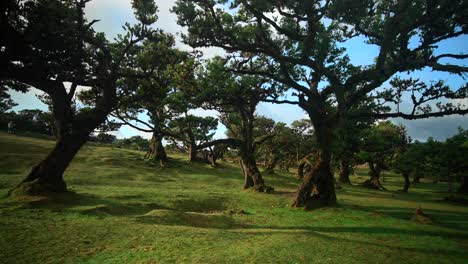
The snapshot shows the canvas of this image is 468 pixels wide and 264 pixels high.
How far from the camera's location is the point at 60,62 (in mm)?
13555

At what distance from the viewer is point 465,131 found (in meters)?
34.4

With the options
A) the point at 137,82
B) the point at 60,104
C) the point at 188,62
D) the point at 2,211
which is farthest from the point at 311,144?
the point at 2,211

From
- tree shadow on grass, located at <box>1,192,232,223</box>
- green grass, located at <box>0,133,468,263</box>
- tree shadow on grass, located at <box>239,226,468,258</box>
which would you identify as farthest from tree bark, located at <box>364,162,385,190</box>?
tree shadow on grass, located at <box>1,192,232,223</box>

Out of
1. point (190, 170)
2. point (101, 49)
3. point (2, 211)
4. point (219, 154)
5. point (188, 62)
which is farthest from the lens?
point (219, 154)

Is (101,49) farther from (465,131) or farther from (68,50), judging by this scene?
(465,131)

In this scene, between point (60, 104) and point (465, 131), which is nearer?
point (60, 104)

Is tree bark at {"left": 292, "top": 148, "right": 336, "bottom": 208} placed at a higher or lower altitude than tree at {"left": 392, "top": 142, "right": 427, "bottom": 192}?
lower

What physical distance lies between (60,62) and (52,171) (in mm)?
4917

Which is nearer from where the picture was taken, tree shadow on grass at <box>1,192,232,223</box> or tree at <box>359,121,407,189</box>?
tree shadow on grass at <box>1,192,232,223</box>

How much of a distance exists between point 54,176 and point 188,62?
10001 mm

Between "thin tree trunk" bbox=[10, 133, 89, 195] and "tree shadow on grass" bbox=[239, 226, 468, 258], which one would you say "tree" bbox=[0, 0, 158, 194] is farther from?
"tree shadow on grass" bbox=[239, 226, 468, 258]

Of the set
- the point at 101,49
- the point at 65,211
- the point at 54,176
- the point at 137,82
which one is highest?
the point at 101,49

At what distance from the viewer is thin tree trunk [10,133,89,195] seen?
503 inches

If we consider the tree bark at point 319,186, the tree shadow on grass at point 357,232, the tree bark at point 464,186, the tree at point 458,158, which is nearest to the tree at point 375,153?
the tree at point 458,158
